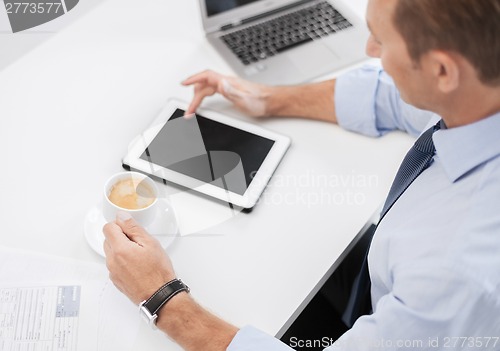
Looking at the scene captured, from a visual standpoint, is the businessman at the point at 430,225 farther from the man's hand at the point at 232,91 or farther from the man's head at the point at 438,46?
the man's hand at the point at 232,91

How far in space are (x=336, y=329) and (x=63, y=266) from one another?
1.80ft

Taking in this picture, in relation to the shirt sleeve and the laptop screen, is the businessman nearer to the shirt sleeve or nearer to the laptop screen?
the shirt sleeve

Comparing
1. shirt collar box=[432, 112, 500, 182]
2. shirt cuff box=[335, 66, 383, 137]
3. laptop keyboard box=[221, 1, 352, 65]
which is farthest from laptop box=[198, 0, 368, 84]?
shirt collar box=[432, 112, 500, 182]

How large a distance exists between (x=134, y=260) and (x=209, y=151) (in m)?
0.29

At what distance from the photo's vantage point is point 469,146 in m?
0.90

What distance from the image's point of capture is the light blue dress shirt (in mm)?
822

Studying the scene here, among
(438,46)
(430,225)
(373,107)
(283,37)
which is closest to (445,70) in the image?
(438,46)

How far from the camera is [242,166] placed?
118 cm

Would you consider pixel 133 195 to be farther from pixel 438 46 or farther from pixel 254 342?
pixel 438 46

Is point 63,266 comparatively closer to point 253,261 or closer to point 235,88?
point 253,261

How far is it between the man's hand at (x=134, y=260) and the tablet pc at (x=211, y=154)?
162mm

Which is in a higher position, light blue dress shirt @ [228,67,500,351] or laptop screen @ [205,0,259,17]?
laptop screen @ [205,0,259,17]

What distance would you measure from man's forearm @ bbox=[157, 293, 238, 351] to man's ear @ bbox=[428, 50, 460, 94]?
49 cm

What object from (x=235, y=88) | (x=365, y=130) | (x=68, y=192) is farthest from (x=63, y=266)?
(x=365, y=130)
